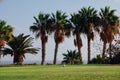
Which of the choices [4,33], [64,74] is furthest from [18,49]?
[64,74]

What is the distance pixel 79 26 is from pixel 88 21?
2.03 metres

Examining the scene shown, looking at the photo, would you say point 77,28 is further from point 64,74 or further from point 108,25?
point 64,74

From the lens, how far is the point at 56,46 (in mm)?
76875

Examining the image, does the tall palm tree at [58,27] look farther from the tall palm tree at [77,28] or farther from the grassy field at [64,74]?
the grassy field at [64,74]

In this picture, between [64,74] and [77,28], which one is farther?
[77,28]

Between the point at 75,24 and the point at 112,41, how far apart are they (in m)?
7.97

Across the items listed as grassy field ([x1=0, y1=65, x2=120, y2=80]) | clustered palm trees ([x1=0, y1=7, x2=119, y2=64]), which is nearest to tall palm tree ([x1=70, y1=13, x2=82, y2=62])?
clustered palm trees ([x1=0, y1=7, x2=119, y2=64])

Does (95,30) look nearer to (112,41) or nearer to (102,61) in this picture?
(112,41)

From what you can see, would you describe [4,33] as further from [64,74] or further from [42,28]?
[64,74]

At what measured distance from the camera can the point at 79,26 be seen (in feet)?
246

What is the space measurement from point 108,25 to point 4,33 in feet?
66.4

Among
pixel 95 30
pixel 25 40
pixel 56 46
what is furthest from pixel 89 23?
pixel 25 40

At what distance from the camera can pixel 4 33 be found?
2901 inches

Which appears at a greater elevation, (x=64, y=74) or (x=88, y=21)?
(x=88, y=21)
